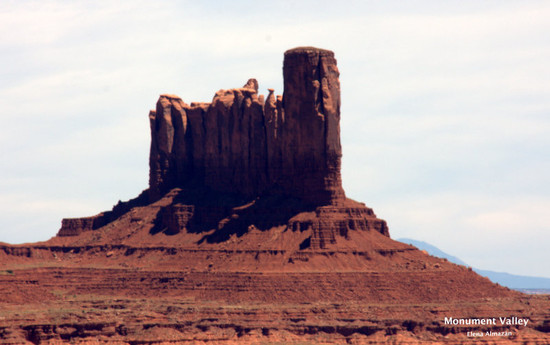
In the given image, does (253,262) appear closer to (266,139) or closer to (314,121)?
(314,121)

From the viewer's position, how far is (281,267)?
16662cm

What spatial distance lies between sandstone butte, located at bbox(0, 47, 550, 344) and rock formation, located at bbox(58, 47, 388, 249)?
6.7 inches

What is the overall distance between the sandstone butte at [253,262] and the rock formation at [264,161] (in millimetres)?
171

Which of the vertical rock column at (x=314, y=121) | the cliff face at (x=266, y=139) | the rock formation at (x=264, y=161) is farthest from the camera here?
the cliff face at (x=266, y=139)

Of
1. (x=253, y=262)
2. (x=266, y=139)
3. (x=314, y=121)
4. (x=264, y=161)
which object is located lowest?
(x=253, y=262)

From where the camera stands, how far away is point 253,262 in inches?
6654

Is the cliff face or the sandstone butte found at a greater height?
the cliff face

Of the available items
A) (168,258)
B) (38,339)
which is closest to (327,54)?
(168,258)

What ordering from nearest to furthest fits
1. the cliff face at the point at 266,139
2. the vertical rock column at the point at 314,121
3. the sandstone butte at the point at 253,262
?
the sandstone butte at the point at 253,262
the vertical rock column at the point at 314,121
the cliff face at the point at 266,139

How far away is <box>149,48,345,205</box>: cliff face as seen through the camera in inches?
6973

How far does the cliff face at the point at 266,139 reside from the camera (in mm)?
177125

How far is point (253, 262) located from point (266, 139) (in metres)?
22.0

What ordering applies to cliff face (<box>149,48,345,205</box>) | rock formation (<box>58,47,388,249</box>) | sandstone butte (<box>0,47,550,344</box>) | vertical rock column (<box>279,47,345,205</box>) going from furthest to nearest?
1. cliff face (<box>149,48,345,205</box>)
2. vertical rock column (<box>279,47,345,205</box>)
3. rock formation (<box>58,47,388,249</box>)
4. sandstone butte (<box>0,47,550,344</box>)

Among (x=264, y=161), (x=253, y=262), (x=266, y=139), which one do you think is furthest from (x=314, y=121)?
(x=253, y=262)
